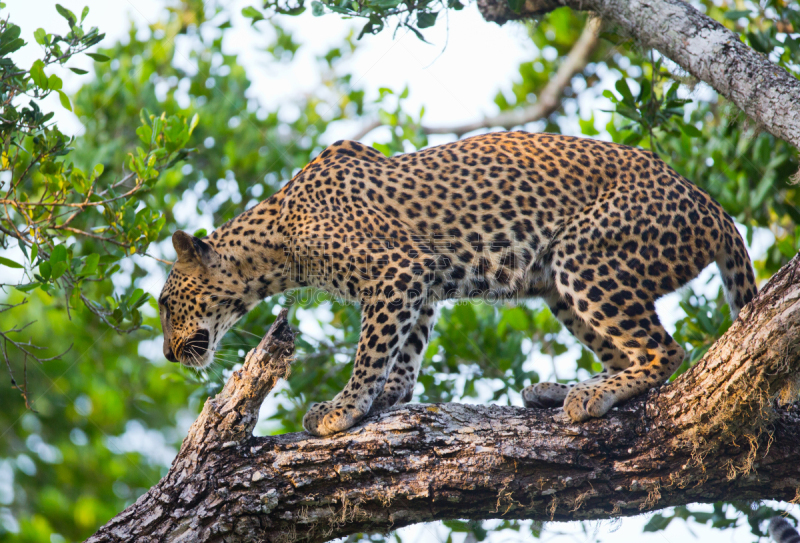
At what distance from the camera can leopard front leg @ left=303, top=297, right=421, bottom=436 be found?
243 inches

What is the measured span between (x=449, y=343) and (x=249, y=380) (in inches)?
161

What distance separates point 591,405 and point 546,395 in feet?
3.99

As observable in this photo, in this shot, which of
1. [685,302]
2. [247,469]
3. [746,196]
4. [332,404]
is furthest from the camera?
[746,196]

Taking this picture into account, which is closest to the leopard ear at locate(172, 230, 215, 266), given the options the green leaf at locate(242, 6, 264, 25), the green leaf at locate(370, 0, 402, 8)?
the green leaf at locate(242, 6, 264, 25)

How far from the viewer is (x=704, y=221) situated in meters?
6.38

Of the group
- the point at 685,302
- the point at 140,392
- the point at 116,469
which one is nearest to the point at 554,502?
the point at 685,302

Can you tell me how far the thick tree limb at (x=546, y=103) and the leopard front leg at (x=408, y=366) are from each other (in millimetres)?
5698

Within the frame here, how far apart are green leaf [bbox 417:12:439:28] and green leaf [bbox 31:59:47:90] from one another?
3.16m

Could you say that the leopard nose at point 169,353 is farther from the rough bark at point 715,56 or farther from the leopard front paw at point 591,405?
the rough bark at point 715,56

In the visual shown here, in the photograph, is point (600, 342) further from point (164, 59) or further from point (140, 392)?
point (140, 392)

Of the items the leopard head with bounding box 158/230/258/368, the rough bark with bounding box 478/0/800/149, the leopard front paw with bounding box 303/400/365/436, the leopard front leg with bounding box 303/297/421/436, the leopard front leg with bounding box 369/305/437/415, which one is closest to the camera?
the rough bark with bounding box 478/0/800/149

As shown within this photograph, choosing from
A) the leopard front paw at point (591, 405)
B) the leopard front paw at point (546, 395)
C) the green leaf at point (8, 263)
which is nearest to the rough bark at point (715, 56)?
the leopard front paw at point (591, 405)

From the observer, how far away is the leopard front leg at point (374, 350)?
617 centimetres

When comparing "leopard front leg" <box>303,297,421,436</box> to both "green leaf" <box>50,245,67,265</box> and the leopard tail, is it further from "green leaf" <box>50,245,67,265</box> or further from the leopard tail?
the leopard tail
